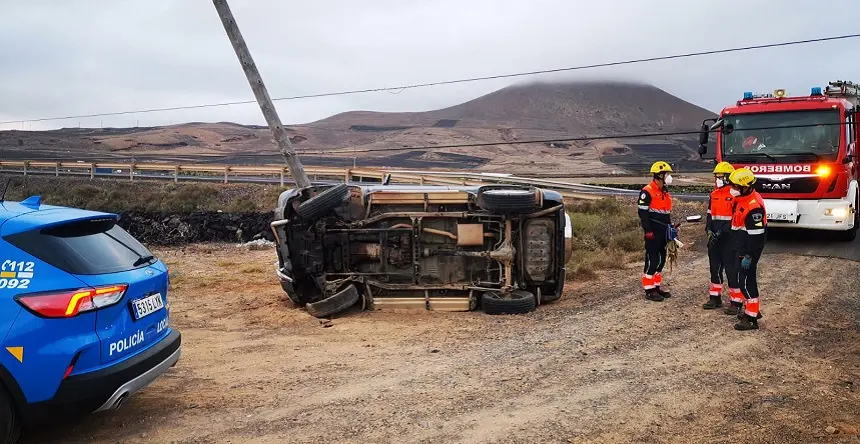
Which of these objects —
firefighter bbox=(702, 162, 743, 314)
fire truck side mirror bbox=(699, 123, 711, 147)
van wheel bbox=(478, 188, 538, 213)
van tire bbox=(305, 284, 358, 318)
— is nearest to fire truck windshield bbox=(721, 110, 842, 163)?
fire truck side mirror bbox=(699, 123, 711, 147)

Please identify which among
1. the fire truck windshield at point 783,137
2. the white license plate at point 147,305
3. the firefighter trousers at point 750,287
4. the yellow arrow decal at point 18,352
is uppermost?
the fire truck windshield at point 783,137

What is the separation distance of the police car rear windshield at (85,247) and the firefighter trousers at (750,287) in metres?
6.39

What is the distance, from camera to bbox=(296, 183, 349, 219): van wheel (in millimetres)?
8367

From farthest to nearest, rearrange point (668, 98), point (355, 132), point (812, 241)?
point (668, 98) < point (355, 132) < point (812, 241)

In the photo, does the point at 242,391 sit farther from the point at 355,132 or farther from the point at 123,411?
the point at 355,132

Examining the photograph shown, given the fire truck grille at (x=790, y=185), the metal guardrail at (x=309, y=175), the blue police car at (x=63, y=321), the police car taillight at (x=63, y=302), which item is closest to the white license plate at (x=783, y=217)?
the fire truck grille at (x=790, y=185)

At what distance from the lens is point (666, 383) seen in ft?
17.4

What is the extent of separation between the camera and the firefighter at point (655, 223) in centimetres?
877

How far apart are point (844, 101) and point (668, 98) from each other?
11052 cm

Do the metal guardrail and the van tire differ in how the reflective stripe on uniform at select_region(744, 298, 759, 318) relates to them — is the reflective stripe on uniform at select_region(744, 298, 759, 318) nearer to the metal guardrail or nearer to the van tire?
the van tire

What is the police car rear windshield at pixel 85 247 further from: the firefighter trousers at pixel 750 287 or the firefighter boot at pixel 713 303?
the firefighter boot at pixel 713 303

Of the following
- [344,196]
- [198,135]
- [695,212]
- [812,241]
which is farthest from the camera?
[198,135]

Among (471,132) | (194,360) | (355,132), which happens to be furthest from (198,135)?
(194,360)

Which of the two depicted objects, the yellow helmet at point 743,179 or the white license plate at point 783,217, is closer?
the yellow helmet at point 743,179
